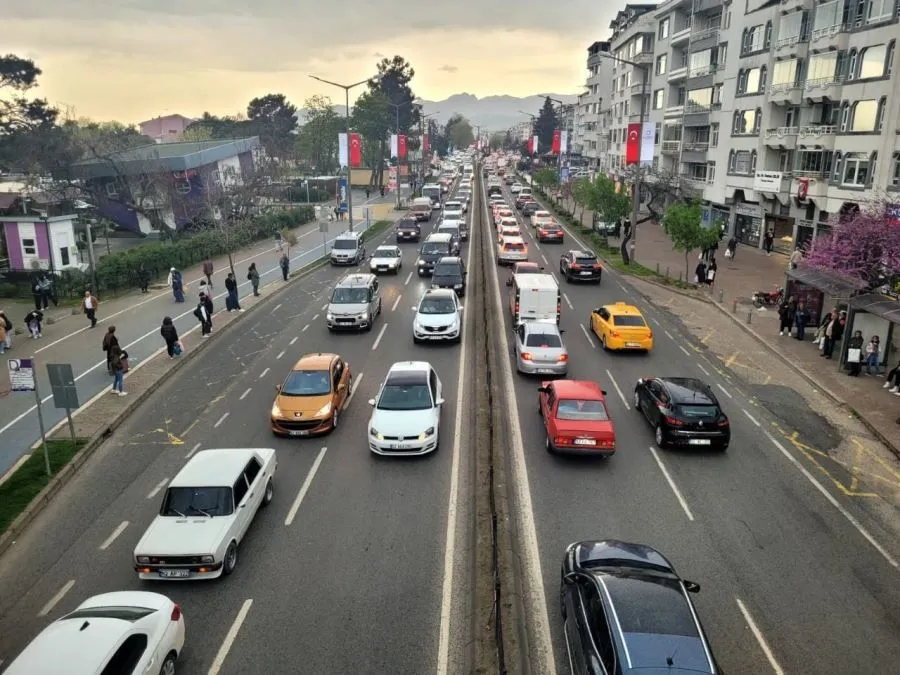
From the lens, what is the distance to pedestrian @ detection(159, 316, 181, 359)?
75.5 ft

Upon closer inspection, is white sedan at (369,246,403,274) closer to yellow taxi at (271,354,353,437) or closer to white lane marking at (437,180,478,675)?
white lane marking at (437,180,478,675)

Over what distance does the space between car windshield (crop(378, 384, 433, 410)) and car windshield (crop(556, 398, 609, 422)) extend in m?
3.32

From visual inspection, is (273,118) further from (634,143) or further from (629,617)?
(629,617)

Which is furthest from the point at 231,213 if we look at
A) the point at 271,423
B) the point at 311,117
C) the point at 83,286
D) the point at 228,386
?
the point at 311,117

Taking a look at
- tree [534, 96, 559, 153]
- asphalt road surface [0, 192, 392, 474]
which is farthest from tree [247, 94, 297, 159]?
asphalt road surface [0, 192, 392, 474]

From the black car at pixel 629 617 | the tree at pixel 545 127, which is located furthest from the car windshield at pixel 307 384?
the tree at pixel 545 127

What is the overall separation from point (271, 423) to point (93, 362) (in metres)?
9.98

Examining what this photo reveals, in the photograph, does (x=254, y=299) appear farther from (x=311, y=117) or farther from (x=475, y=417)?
(x=311, y=117)

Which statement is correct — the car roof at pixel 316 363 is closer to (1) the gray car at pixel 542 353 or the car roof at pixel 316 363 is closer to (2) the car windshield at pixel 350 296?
(1) the gray car at pixel 542 353

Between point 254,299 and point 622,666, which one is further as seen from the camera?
point 254,299

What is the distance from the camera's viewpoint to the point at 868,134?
1366 inches

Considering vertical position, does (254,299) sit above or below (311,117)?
below

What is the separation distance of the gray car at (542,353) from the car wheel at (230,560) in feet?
39.5

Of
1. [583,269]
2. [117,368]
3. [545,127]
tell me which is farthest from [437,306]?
[545,127]
